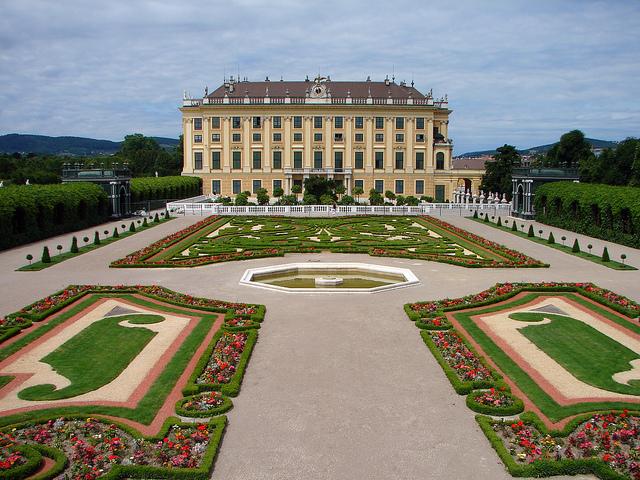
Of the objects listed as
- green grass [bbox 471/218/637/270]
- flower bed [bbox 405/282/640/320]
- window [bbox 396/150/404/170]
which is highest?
window [bbox 396/150/404/170]

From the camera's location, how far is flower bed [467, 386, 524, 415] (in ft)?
43.4

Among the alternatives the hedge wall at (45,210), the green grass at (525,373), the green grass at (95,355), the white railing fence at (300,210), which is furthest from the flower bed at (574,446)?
the white railing fence at (300,210)

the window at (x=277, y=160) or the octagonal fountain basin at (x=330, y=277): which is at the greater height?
the window at (x=277, y=160)

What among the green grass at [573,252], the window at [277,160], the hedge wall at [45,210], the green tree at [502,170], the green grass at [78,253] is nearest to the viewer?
the green grass at [78,253]

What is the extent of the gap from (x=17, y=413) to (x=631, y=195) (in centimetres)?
3661

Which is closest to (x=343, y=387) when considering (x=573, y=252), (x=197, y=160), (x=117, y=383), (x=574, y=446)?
(x=574, y=446)

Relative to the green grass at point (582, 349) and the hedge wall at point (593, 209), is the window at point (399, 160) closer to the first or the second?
the hedge wall at point (593, 209)

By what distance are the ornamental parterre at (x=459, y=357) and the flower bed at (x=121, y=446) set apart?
6.19m

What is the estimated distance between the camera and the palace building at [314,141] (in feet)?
279

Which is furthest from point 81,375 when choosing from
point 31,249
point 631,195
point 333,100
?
point 333,100

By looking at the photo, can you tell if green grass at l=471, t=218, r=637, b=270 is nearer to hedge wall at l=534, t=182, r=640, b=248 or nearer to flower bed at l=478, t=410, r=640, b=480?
hedge wall at l=534, t=182, r=640, b=248

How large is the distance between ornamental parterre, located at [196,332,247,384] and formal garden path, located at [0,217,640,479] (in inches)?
19.8

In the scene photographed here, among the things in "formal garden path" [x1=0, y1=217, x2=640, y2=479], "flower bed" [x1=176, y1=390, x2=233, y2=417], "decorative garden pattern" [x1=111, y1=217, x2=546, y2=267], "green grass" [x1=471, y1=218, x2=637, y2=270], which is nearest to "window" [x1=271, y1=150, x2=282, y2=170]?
"decorative garden pattern" [x1=111, y1=217, x2=546, y2=267]

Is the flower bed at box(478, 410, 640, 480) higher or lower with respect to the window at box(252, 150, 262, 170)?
lower
